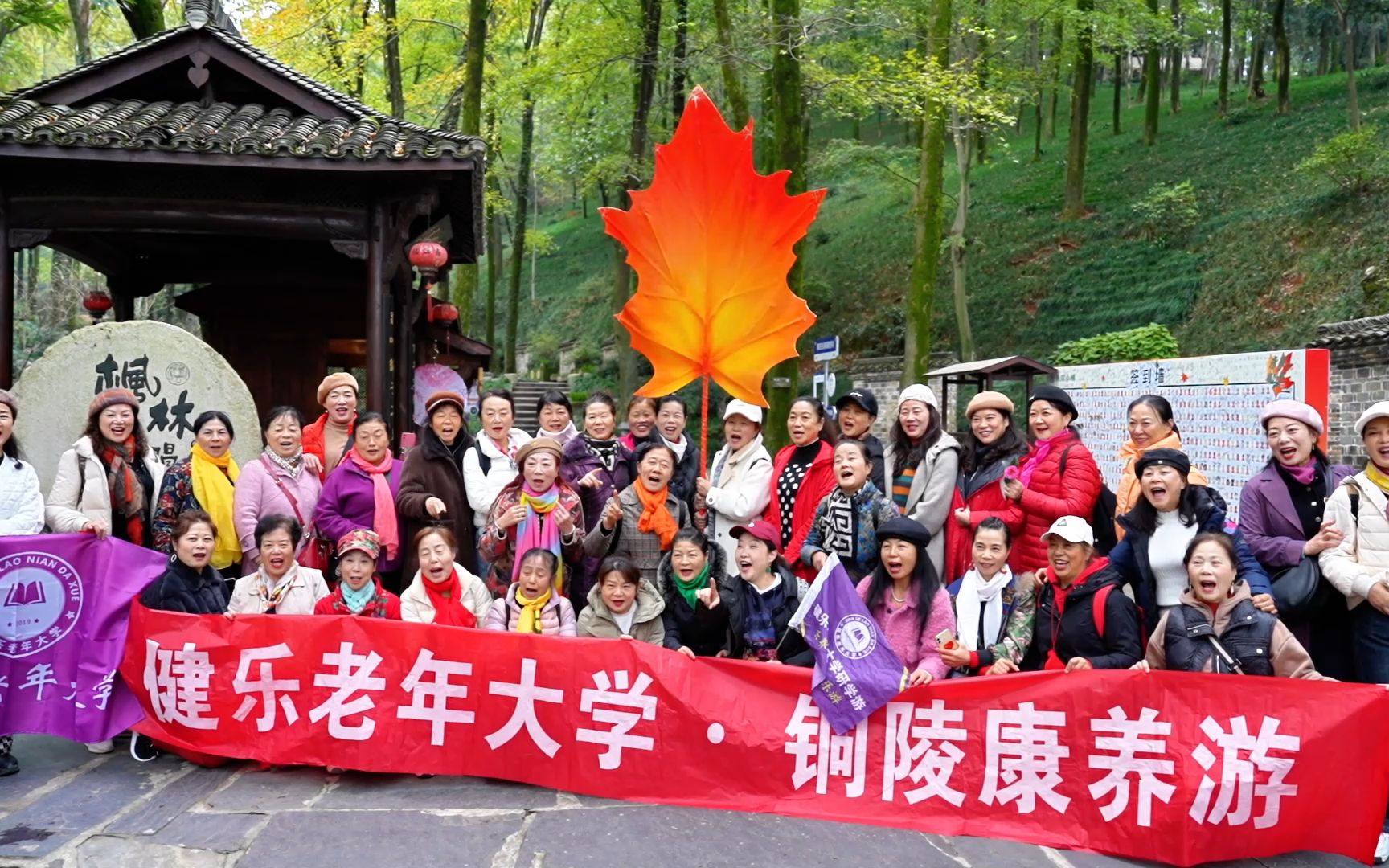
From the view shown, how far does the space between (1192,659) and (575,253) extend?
40.9 m

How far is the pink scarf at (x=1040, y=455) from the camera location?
192 inches

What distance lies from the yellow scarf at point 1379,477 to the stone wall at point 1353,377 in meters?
9.54

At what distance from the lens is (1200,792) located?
12.4ft

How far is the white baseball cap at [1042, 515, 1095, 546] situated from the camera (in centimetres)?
422

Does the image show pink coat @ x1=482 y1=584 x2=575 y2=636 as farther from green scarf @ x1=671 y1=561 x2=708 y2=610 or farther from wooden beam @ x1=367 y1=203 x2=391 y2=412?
wooden beam @ x1=367 y1=203 x2=391 y2=412

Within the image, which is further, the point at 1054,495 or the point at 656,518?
the point at 656,518

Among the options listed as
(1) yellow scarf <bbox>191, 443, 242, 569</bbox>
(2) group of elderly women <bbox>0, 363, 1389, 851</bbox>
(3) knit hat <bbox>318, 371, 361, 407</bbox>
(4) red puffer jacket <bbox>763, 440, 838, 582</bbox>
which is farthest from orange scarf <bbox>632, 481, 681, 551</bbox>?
(1) yellow scarf <bbox>191, 443, 242, 569</bbox>

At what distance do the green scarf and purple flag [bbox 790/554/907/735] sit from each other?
2.53ft

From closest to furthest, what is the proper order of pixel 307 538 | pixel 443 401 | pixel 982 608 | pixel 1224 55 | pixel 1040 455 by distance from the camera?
pixel 982 608, pixel 1040 455, pixel 307 538, pixel 443 401, pixel 1224 55

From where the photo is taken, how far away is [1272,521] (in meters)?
4.54

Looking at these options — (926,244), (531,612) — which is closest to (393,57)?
(926,244)

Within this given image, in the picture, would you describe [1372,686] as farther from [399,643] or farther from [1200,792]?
[399,643]

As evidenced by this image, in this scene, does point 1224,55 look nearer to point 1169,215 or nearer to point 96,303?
point 1169,215

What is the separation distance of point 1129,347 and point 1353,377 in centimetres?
470
